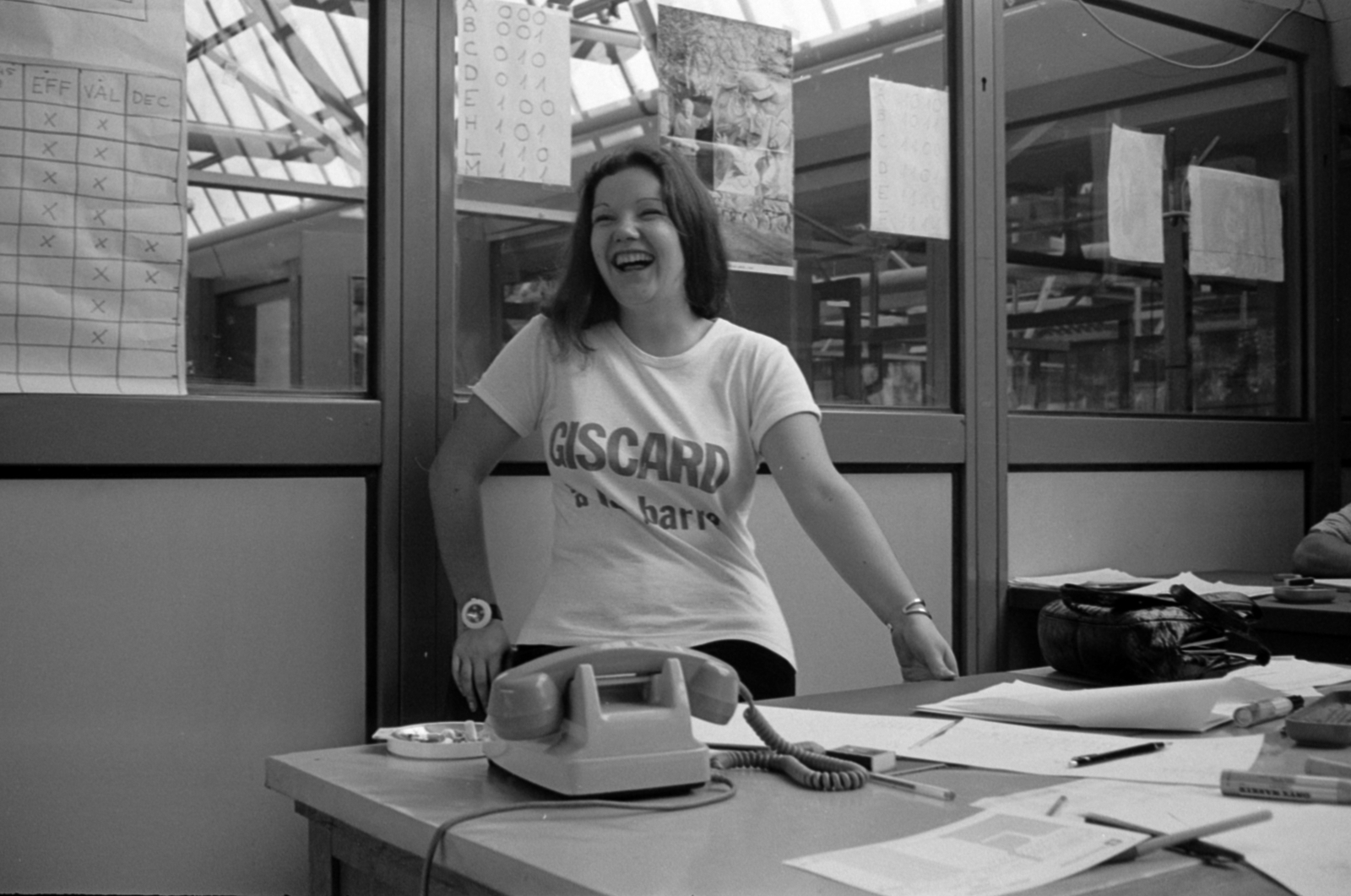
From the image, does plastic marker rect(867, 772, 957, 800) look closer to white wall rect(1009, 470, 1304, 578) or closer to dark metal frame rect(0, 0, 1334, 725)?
dark metal frame rect(0, 0, 1334, 725)

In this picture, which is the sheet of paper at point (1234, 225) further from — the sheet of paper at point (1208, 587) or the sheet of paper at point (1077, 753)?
the sheet of paper at point (1077, 753)

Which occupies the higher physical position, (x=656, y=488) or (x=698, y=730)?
(x=656, y=488)

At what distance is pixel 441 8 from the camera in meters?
2.17

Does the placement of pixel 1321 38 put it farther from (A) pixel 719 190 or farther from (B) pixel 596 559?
(B) pixel 596 559

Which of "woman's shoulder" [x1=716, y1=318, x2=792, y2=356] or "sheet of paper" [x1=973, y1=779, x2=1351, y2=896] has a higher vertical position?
"woman's shoulder" [x1=716, y1=318, x2=792, y2=356]

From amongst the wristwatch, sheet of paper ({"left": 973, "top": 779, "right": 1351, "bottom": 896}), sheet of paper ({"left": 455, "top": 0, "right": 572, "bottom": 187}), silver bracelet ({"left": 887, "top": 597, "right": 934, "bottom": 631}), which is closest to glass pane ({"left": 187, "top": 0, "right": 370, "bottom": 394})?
sheet of paper ({"left": 455, "top": 0, "right": 572, "bottom": 187})

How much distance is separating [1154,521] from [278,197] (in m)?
2.13

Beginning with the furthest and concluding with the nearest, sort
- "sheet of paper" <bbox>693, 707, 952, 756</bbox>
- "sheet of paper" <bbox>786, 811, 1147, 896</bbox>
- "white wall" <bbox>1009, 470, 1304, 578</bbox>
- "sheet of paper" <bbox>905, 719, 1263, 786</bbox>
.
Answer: "white wall" <bbox>1009, 470, 1304, 578</bbox>, "sheet of paper" <bbox>693, 707, 952, 756</bbox>, "sheet of paper" <bbox>905, 719, 1263, 786</bbox>, "sheet of paper" <bbox>786, 811, 1147, 896</bbox>

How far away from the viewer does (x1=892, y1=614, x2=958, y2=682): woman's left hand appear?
1766 millimetres

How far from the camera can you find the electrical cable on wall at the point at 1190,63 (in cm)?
318

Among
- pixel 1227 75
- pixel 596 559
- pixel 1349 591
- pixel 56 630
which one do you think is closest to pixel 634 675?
pixel 596 559

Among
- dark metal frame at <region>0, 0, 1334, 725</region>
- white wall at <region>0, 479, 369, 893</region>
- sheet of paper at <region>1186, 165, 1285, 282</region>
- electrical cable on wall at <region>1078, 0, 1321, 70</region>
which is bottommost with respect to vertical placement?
white wall at <region>0, 479, 369, 893</region>

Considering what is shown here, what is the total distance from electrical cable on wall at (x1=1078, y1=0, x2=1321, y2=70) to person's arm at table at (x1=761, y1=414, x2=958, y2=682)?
64.5 inches

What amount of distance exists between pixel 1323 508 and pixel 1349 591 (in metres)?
1.15
